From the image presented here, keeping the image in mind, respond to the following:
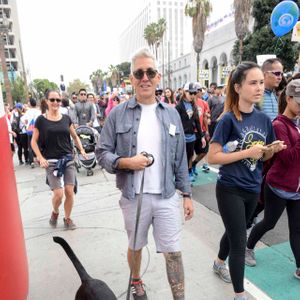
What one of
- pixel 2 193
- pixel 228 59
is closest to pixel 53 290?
pixel 2 193

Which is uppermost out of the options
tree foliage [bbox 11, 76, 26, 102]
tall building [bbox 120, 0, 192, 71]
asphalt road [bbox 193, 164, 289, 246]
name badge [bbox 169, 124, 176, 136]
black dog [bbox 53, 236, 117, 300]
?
tall building [bbox 120, 0, 192, 71]

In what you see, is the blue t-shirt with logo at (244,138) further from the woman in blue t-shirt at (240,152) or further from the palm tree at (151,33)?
the palm tree at (151,33)

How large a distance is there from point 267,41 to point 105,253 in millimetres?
21484

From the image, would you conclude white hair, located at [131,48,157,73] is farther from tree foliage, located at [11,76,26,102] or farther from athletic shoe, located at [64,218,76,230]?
tree foliage, located at [11,76,26,102]

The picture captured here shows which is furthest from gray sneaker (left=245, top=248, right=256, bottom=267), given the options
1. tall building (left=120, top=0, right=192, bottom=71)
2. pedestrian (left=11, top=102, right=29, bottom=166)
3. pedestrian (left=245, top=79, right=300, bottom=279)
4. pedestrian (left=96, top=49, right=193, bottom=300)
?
tall building (left=120, top=0, right=192, bottom=71)

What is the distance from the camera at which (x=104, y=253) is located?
→ 11.3 feet

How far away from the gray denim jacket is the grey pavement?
1.14 metres

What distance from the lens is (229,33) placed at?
39531 mm

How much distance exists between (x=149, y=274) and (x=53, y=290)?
93cm

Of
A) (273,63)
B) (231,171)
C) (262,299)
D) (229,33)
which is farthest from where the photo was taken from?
(229,33)

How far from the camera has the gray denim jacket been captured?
2172 millimetres

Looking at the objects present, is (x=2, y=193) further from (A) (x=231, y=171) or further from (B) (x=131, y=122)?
(A) (x=231, y=171)

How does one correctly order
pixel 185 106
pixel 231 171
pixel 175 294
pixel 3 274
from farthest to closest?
pixel 185 106, pixel 231 171, pixel 175 294, pixel 3 274

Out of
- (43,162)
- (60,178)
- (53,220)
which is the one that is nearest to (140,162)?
(43,162)
